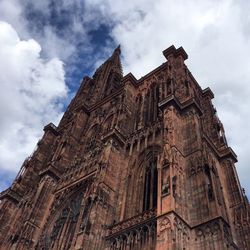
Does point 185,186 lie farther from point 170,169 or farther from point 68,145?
point 68,145

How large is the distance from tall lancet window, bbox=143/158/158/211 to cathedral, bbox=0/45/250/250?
0.05m

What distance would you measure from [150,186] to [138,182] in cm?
105

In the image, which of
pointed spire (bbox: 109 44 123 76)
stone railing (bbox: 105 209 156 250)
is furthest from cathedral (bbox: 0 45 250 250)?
pointed spire (bbox: 109 44 123 76)

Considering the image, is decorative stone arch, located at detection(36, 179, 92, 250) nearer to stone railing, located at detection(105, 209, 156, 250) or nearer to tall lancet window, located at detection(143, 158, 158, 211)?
stone railing, located at detection(105, 209, 156, 250)

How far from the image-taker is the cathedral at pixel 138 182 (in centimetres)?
1323

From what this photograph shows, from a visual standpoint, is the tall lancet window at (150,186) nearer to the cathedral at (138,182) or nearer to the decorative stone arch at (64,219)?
the cathedral at (138,182)

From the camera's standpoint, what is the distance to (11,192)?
2453cm

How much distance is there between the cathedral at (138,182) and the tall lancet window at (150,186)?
0.05 meters

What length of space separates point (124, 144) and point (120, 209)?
16.9 ft

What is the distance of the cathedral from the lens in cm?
1323

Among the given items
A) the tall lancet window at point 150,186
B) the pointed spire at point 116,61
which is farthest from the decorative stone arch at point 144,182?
the pointed spire at point 116,61

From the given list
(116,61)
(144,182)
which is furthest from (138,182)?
(116,61)

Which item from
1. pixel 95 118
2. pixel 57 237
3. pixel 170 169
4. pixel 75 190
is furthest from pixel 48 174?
pixel 170 169

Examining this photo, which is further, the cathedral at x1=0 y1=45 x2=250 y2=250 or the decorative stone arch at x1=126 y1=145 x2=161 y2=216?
the decorative stone arch at x1=126 y1=145 x2=161 y2=216
